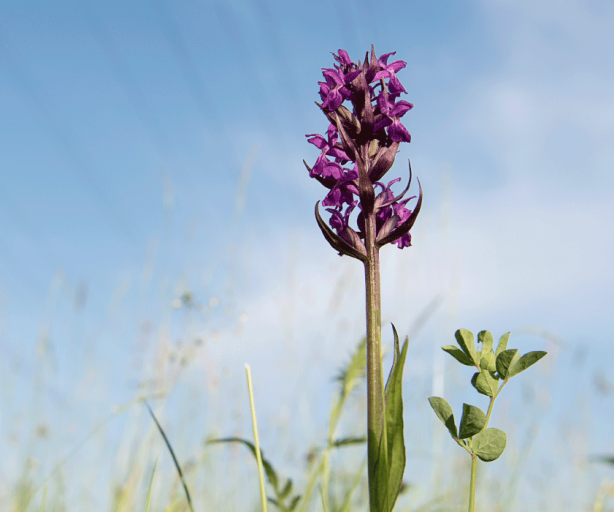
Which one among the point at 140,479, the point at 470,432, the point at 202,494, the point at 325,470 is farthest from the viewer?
the point at 202,494

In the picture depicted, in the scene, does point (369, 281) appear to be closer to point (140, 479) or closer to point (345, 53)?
point (345, 53)

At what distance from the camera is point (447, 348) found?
1116mm

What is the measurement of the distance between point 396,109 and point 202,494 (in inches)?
104

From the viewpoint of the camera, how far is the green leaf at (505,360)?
104 centimetres

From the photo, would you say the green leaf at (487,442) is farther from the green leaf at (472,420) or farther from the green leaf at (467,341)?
the green leaf at (467,341)

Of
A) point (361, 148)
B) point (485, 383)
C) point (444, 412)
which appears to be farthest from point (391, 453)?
point (361, 148)

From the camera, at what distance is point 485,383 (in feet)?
3.52

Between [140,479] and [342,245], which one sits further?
[140,479]

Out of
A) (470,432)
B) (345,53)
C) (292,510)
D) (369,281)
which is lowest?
(292,510)

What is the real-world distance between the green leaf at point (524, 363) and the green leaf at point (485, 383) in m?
0.04

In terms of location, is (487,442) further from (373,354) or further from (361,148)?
(361,148)

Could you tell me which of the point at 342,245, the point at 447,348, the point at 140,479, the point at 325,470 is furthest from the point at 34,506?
the point at 447,348

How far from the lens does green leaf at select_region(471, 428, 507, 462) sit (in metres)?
1.04

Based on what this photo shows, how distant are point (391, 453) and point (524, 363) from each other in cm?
34
